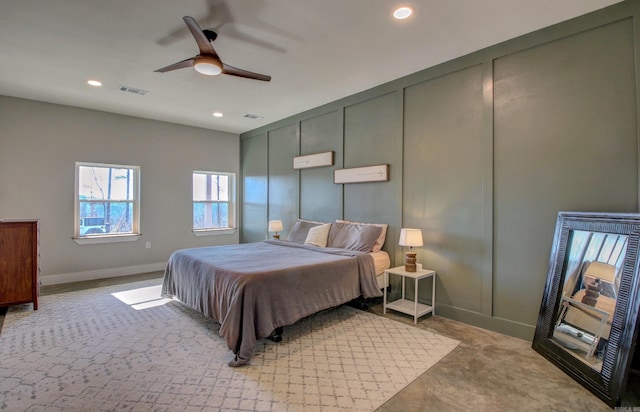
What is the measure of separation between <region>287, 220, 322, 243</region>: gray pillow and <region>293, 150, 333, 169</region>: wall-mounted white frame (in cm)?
96

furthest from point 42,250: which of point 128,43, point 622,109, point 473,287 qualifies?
point 622,109

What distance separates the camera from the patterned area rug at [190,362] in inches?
78.9

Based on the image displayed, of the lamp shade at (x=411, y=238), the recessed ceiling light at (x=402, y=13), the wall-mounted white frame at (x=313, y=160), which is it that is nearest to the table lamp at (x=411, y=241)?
the lamp shade at (x=411, y=238)

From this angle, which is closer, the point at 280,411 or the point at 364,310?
the point at 280,411

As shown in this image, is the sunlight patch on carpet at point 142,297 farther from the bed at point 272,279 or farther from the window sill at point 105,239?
the window sill at point 105,239

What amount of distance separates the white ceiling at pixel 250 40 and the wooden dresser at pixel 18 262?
1.89m

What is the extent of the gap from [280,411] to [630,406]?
2.18 m

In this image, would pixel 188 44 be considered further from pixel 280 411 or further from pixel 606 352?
pixel 606 352

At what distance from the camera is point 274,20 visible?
270cm

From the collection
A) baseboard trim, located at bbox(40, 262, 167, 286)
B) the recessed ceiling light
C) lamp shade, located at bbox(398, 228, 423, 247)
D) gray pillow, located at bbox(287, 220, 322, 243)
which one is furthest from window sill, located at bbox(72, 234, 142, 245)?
the recessed ceiling light

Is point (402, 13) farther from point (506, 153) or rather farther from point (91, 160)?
point (91, 160)

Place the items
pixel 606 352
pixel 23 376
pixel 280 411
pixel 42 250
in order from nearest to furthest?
1. pixel 280 411
2. pixel 606 352
3. pixel 23 376
4. pixel 42 250

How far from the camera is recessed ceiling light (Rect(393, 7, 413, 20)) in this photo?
2.53 metres

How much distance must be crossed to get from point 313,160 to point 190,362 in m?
3.47
